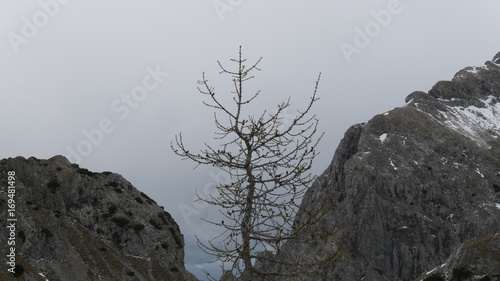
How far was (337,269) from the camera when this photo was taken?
139m

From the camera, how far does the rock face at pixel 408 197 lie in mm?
144250

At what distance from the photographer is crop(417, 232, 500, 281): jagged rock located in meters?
56.9

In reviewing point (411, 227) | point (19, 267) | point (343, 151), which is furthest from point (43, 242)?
point (343, 151)

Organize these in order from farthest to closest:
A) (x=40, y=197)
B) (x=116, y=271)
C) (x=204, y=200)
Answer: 1. (x=40, y=197)
2. (x=116, y=271)
3. (x=204, y=200)

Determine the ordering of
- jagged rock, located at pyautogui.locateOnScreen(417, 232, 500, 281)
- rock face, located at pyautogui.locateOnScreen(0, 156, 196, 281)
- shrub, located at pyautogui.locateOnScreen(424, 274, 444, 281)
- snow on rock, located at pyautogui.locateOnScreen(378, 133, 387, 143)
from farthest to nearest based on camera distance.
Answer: snow on rock, located at pyautogui.locateOnScreen(378, 133, 387, 143), rock face, located at pyautogui.locateOnScreen(0, 156, 196, 281), shrub, located at pyautogui.locateOnScreen(424, 274, 444, 281), jagged rock, located at pyautogui.locateOnScreen(417, 232, 500, 281)

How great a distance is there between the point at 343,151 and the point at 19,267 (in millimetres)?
143053

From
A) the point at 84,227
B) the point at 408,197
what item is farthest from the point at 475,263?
the point at 408,197

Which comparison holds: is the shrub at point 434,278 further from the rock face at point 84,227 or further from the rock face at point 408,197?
the rock face at point 408,197

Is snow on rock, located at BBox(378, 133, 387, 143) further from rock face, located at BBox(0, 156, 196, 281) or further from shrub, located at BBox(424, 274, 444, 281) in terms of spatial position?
shrub, located at BBox(424, 274, 444, 281)

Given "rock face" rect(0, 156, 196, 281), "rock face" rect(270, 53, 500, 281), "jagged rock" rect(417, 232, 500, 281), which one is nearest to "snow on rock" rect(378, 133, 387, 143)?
"rock face" rect(270, 53, 500, 281)

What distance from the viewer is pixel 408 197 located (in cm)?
15650

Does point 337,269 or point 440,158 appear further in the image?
point 440,158

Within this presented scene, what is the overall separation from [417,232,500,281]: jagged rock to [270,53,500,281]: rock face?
66883 millimetres

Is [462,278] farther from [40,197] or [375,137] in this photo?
[375,137]
